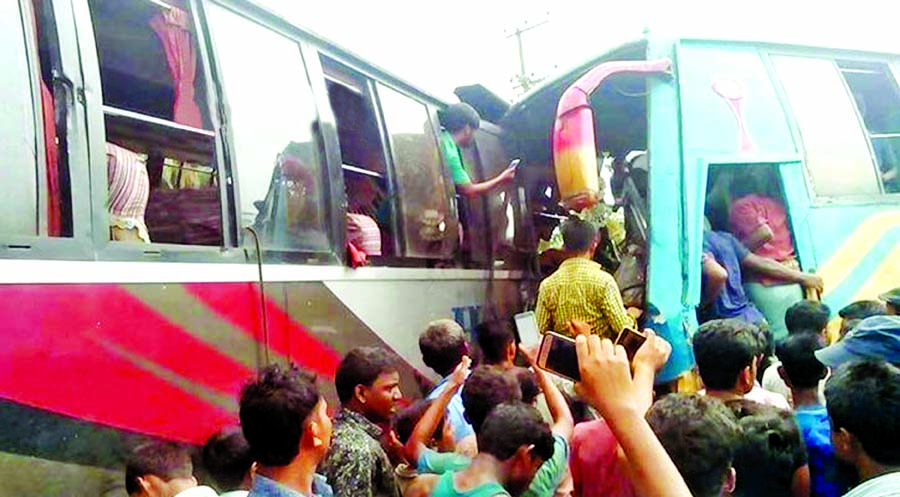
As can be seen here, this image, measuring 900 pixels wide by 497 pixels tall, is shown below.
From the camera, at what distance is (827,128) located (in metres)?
5.82

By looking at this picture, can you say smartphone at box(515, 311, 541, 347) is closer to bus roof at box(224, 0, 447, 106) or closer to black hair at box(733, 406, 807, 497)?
bus roof at box(224, 0, 447, 106)

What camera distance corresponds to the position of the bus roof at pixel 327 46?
3.90m

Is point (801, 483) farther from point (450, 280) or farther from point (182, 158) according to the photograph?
point (450, 280)

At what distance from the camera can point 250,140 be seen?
365 centimetres

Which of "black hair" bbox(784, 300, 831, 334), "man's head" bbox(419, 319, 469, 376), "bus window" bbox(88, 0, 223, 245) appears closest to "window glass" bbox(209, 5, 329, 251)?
"bus window" bbox(88, 0, 223, 245)

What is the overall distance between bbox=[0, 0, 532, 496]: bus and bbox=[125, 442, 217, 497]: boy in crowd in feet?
0.46

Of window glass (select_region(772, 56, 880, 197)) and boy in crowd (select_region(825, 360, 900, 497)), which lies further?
window glass (select_region(772, 56, 880, 197))

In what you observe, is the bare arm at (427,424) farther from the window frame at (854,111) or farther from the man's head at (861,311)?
the window frame at (854,111)

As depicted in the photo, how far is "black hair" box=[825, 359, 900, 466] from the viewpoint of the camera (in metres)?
1.98

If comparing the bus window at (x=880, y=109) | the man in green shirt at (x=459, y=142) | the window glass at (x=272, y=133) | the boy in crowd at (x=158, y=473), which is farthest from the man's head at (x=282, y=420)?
the bus window at (x=880, y=109)

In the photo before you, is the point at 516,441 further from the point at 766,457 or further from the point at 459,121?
the point at 459,121

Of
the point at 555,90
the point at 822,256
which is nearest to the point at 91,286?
the point at 555,90

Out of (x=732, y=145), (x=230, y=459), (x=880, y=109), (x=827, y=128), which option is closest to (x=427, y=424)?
(x=230, y=459)

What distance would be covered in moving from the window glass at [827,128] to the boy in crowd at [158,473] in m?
4.44
